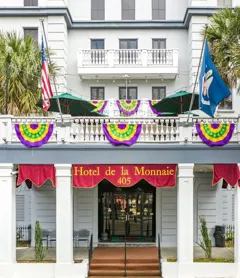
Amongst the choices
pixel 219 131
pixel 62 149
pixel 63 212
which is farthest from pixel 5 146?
pixel 219 131

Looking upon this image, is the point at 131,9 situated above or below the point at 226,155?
above

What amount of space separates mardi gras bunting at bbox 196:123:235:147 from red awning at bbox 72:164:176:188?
1.66 metres

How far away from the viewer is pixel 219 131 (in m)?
14.8

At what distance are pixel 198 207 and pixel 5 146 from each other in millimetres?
9663

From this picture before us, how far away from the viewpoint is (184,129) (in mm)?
14984

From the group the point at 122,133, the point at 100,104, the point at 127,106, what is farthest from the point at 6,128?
the point at 127,106

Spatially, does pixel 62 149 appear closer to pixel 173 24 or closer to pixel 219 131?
pixel 219 131

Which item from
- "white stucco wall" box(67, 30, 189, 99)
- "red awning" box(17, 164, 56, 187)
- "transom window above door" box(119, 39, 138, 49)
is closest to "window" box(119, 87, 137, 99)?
"white stucco wall" box(67, 30, 189, 99)

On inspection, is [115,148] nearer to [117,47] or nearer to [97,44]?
[117,47]

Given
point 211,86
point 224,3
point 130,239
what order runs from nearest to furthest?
1. point 211,86
2. point 130,239
3. point 224,3

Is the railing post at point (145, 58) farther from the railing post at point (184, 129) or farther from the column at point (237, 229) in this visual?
the column at point (237, 229)

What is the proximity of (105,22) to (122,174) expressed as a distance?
34.5 feet

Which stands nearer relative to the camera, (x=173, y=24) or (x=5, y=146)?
(x=5, y=146)

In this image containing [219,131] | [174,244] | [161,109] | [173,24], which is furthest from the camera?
[173,24]
